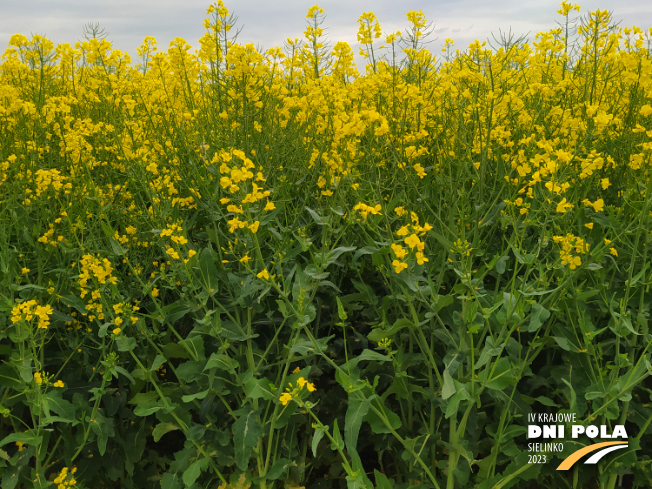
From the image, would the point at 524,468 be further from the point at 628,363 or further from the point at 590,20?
the point at 590,20

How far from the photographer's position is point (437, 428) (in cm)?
255

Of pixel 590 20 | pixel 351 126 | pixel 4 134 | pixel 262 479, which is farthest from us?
pixel 4 134

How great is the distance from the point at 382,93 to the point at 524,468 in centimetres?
223

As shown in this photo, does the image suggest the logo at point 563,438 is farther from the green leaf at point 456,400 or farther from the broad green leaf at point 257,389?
the broad green leaf at point 257,389

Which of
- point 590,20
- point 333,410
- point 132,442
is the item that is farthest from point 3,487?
point 590,20

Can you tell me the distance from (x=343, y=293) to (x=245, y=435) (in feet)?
3.57

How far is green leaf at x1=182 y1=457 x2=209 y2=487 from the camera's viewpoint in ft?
7.64

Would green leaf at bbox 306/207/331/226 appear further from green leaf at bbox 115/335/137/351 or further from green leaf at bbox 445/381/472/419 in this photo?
green leaf at bbox 115/335/137/351

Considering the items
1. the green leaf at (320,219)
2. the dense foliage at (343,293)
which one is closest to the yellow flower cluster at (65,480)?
the dense foliage at (343,293)

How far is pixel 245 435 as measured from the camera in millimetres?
2268

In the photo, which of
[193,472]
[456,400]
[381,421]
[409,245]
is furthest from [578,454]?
[193,472]

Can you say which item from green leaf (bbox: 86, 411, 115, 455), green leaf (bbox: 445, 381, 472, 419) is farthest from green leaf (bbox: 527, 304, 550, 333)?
green leaf (bbox: 86, 411, 115, 455)

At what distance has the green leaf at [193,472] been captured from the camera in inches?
91.7

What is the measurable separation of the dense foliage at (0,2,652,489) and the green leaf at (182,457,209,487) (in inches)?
0.4
